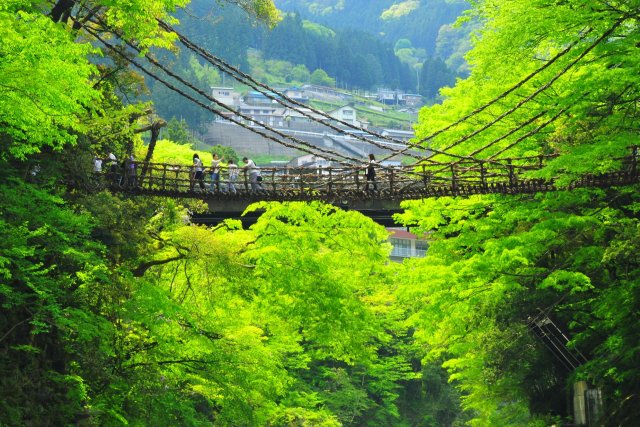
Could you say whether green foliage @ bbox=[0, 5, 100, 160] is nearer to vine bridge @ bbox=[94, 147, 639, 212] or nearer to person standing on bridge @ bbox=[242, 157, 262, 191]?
vine bridge @ bbox=[94, 147, 639, 212]

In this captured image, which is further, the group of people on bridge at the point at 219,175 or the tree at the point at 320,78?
the tree at the point at 320,78

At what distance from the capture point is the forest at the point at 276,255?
1794 centimetres

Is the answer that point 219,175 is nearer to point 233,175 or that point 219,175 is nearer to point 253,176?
point 253,176

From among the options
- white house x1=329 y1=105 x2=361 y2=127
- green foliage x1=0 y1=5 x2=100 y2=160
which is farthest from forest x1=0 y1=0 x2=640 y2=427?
white house x1=329 y1=105 x2=361 y2=127

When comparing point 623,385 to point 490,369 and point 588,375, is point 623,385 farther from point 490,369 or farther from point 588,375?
point 490,369

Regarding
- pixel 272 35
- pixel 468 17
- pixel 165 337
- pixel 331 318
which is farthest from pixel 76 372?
pixel 272 35

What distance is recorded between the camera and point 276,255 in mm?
26719

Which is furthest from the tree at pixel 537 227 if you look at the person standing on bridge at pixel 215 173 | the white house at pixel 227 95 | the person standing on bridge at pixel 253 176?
the white house at pixel 227 95

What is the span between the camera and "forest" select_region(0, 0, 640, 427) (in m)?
17.9

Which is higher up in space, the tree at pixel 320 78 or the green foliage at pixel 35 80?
the tree at pixel 320 78

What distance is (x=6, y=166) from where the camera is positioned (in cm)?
1855

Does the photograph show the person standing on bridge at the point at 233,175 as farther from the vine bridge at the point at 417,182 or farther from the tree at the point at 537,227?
the tree at the point at 537,227

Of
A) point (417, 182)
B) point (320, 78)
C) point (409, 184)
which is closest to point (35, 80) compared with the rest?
point (409, 184)

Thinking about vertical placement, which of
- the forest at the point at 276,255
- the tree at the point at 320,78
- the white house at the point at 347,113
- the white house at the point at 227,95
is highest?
the tree at the point at 320,78
